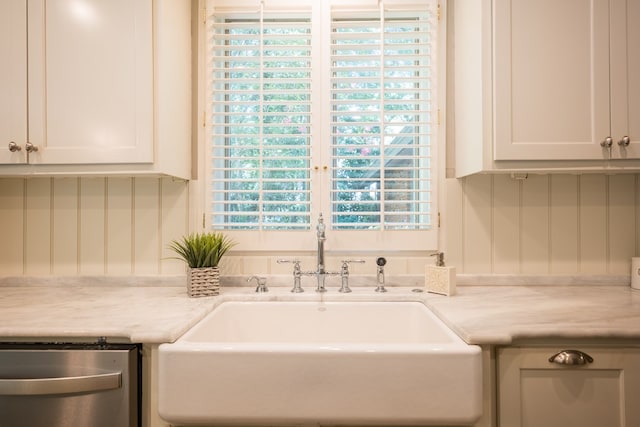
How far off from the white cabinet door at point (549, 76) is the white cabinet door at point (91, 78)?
1.35 metres

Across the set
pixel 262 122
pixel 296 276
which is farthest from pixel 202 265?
pixel 262 122

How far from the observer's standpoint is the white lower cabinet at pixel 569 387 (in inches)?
40.9

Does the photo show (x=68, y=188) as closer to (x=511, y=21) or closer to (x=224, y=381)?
(x=224, y=381)

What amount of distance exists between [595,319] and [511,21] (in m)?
1.09

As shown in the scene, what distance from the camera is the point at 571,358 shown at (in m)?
1.04

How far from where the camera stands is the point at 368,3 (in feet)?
5.58

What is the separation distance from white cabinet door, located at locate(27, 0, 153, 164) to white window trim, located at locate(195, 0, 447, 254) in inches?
13.9

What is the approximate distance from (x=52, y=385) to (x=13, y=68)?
1.18 metres

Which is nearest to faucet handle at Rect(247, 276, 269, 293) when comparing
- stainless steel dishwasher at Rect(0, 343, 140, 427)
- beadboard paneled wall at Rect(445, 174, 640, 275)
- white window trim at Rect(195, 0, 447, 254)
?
white window trim at Rect(195, 0, 447, 254)

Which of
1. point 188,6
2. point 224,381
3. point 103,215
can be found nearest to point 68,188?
point 103,215

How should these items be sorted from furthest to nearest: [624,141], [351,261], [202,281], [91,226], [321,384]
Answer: [91,226], [351,261], [202,281], [624,141], [321,384]

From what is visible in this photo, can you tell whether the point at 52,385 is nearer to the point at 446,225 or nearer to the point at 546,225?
the point at 446,225

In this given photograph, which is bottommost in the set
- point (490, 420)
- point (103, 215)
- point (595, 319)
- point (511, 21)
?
point (490, 420)

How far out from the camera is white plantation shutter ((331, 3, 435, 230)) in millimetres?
1687
